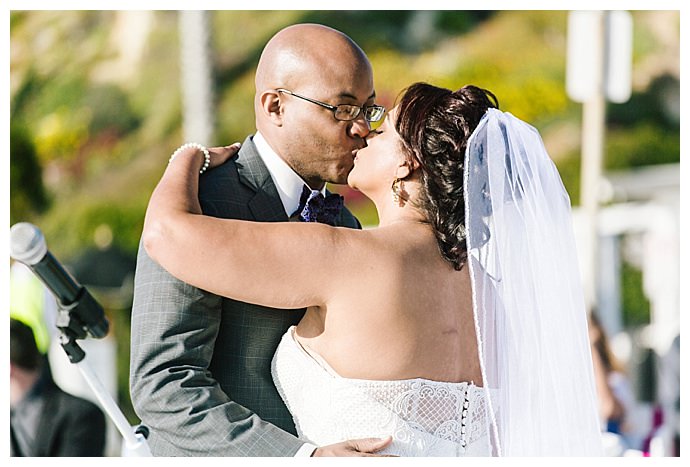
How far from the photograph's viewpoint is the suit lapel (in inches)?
129

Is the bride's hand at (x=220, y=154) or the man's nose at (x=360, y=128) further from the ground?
the man's nose at (x=360, y=128)

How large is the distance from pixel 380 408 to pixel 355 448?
5.5 inches

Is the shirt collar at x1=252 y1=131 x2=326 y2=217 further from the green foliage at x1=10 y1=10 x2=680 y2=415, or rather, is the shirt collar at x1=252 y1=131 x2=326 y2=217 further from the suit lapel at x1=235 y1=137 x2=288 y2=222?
the green foliage at x1=10 y1=10 x2=680 y2=415

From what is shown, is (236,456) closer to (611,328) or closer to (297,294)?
(297,294)

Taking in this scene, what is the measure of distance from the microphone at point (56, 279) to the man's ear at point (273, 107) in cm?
82

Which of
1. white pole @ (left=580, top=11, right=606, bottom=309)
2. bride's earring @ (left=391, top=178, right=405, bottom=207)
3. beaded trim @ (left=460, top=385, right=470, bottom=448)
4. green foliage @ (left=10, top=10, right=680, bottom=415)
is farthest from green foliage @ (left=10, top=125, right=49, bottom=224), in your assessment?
beaded trim @ (left=460, top=385, right=470, bottom=448)

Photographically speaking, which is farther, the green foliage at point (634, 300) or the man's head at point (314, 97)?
the green foliage at point (634, 300)

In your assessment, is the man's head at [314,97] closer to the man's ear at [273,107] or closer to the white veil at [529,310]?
the man's ear at [273,107]

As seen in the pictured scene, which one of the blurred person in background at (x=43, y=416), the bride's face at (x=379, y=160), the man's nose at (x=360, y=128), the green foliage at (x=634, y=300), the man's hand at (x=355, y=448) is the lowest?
the green foliage at (x=634, y=300)

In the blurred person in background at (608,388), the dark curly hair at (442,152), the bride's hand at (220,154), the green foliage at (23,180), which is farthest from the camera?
the green foliage at (23,180)

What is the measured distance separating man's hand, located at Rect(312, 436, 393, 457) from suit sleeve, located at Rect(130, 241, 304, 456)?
0.08 metres

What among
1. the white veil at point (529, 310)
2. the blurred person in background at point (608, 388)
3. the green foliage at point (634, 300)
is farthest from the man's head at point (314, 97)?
the green foliage at point (634, 300)

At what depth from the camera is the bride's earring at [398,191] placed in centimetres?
316

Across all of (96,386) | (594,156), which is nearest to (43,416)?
→ (96,386)
